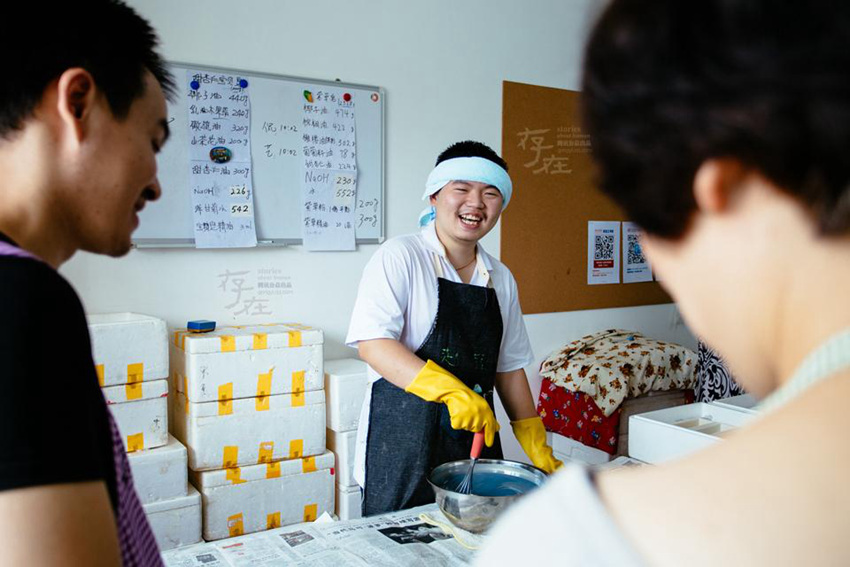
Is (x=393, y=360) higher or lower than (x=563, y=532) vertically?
lower

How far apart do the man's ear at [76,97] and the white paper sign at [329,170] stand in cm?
230

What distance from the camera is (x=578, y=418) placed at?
349 centimetres

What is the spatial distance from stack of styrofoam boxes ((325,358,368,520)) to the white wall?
1.25ft

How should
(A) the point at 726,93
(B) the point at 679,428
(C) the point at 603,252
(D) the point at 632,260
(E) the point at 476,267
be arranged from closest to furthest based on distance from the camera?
(A) the point at 726,93, (B) the point at 679,428, (E) the point at 476,267, (C) the point at 603,252, (D) the point at 632,260

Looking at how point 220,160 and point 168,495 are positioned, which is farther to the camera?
point 220,160

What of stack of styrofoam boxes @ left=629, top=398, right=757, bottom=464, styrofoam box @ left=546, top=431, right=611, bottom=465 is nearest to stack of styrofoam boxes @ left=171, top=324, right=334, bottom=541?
stack of styrofoam boxes @ left=629, top=398, right=757, bottom=464

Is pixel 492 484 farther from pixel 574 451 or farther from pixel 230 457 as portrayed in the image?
pixel 574 451

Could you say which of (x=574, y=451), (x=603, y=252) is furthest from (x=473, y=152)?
(x=603, y=252)

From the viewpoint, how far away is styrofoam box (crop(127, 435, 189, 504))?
2385mm

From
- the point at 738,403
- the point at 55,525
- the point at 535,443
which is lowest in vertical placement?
the point at 535,443

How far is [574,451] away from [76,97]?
10.7 ft

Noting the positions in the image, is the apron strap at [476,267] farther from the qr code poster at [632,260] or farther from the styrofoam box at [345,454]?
the qr code poster at [632,260]

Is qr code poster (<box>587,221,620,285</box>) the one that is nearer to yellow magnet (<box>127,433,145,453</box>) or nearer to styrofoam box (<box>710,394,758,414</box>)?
styrofoam box (<box>710,394,758,414</box>)

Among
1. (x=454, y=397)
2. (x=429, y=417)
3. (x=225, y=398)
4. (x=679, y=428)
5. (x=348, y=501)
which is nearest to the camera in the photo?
(x=679, y=428)
